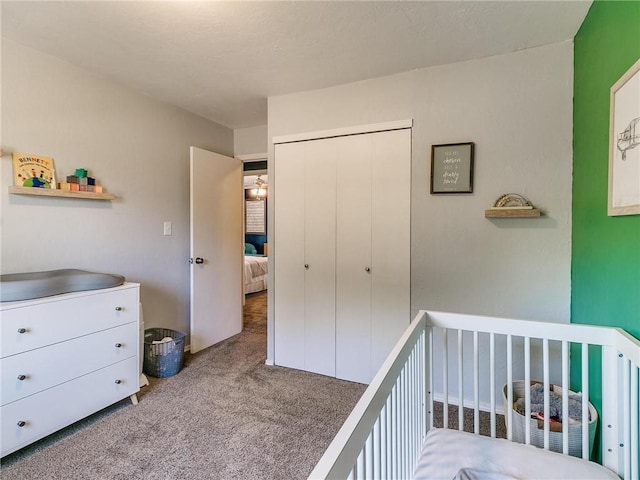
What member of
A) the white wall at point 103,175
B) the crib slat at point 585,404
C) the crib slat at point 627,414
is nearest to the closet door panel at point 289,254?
the white wall at point 103,175

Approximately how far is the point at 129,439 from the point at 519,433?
6.69 ft

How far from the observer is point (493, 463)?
1.12 meters

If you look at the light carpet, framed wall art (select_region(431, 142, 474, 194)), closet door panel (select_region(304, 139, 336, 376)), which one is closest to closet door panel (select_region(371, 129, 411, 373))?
framed wall art (select_region(431, 142, 474, 194))

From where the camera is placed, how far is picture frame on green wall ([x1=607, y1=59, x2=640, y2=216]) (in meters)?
1.08

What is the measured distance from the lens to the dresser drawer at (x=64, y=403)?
1.58m

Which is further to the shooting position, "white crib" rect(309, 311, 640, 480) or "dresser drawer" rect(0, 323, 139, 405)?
"dresser drawer" rect(0, 323, 139, 405)

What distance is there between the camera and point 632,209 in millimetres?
1098

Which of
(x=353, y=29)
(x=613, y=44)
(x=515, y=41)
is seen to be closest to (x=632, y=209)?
(x=613, y=44)

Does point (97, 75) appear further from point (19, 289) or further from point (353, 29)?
point (353, 29)

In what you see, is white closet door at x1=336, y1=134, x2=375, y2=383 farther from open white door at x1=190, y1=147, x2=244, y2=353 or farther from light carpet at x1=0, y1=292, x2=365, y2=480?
open white door at x1=190, y1=147, x2=244, y2=353

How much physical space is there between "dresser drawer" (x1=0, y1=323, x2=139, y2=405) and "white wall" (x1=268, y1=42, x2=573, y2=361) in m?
1.95

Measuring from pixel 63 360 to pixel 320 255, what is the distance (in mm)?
1713

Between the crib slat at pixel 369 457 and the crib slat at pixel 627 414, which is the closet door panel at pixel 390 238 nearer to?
the crib slat at pixel 627 414

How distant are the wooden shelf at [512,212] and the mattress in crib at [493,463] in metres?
1.24
